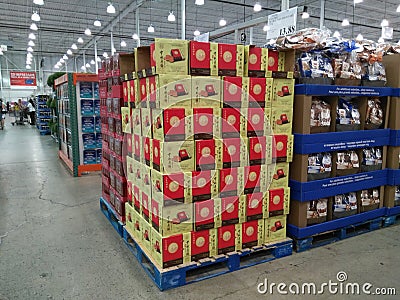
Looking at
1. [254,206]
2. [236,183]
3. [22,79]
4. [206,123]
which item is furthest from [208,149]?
[22,79]

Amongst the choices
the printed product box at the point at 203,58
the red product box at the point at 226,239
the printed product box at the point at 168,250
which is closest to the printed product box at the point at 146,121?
the printed product box at the point at 203,58

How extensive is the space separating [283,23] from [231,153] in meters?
2.21

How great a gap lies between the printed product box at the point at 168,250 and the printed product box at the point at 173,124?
82cm

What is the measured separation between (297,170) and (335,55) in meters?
1.31

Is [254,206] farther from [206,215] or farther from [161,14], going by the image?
[161,14]

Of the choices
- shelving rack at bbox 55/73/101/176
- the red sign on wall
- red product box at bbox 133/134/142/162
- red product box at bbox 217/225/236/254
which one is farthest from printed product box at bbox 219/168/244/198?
the red sign on wall

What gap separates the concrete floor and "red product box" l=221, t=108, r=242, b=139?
124 centimetres

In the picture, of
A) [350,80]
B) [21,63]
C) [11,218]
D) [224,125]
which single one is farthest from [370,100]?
[21,63]

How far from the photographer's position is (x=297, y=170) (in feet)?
10.4

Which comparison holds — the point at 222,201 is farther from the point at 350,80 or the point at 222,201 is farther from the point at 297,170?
the point at 350,80

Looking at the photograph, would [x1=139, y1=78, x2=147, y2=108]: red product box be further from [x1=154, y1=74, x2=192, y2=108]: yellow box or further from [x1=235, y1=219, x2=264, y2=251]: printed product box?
[x1=235, y1=219, x2=264, y2=251]: printed product box

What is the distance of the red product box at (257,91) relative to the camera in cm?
283

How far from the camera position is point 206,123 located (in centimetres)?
264

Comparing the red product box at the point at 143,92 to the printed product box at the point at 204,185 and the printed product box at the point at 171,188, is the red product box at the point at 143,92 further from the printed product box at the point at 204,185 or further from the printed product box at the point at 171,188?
the printed product box at the point at 204,185
